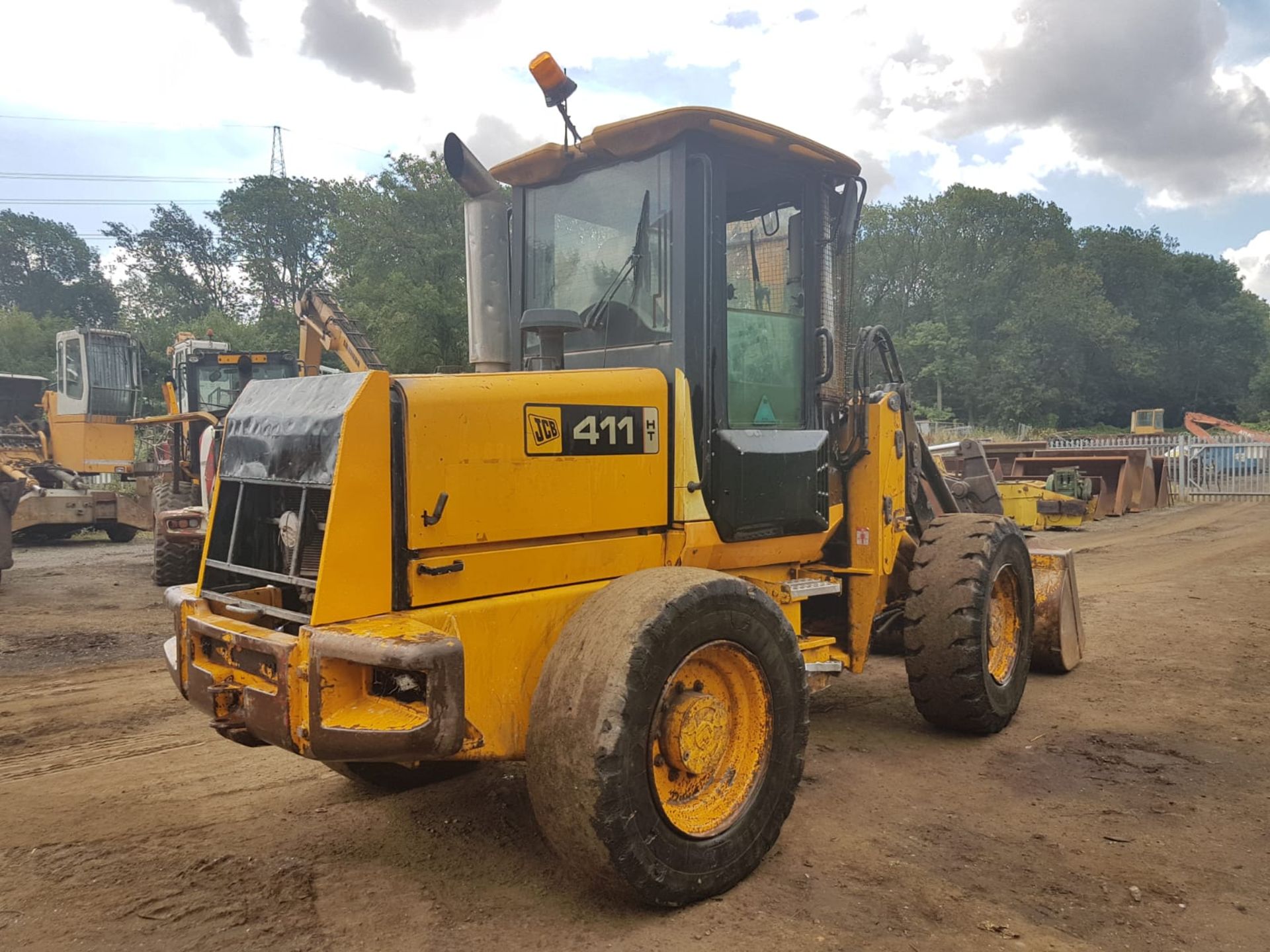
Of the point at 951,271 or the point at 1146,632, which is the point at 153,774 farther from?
the point at 951,271

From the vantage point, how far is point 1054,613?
610 cm

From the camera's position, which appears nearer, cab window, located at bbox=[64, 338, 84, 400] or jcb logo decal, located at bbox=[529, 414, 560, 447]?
jcb logo decal, located at bbox=[529, 414, 560, 447]

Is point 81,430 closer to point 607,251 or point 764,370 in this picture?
point 607,251

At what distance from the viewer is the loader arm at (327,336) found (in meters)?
10.9

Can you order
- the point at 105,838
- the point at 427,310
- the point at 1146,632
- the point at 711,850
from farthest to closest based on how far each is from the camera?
the point at 427,310 → the point at 1146,632 → the point at 105,838 → the point at 711,850

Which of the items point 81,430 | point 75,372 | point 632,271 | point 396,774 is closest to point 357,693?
point 396,774

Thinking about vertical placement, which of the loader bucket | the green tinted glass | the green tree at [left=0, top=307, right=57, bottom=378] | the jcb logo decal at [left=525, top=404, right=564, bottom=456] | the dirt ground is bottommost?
the dirt ground

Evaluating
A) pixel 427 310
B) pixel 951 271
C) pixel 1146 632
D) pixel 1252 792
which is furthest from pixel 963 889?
pixel 951 271

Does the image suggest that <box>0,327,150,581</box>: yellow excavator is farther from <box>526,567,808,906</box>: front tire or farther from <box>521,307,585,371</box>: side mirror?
<box>526,567,808,906</box>: front tire

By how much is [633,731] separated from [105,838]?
7.56 feet

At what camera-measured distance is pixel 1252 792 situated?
4.15 m

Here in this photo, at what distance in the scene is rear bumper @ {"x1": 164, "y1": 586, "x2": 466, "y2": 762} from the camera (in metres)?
2.76

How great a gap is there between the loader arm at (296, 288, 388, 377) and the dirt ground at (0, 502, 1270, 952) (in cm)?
547

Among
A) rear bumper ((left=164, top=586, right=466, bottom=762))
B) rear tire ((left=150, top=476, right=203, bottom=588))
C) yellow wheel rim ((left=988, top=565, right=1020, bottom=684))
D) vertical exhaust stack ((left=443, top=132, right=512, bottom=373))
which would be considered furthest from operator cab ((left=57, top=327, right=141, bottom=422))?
yellow wheel rim ((left=988, top=565, right=1020, bottom=684))
